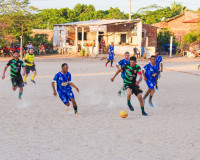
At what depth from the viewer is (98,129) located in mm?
6777

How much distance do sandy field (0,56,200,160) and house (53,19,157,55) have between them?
22529 millimetres

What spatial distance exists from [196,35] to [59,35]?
1664 cm

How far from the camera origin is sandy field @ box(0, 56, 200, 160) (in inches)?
207

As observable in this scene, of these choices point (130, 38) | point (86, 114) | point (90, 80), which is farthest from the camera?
point (130, 38)

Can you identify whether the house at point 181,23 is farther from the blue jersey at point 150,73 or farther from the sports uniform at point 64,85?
the sports uniform at point 64,85

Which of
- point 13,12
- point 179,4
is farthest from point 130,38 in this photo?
point 179,4

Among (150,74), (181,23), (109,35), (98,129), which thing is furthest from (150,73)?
(181,23)

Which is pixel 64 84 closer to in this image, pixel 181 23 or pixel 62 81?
pixel 62 81

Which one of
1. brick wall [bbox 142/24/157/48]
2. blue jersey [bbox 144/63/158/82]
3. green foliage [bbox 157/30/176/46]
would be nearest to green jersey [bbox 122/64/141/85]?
blue jersey [bbox 144/63/158/82]

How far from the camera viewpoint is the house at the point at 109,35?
33.2 meters

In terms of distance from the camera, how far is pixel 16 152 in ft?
17.3

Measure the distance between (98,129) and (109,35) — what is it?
31.2m

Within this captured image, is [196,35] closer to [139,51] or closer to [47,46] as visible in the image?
[139,51]

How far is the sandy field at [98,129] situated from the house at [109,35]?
887 inches
